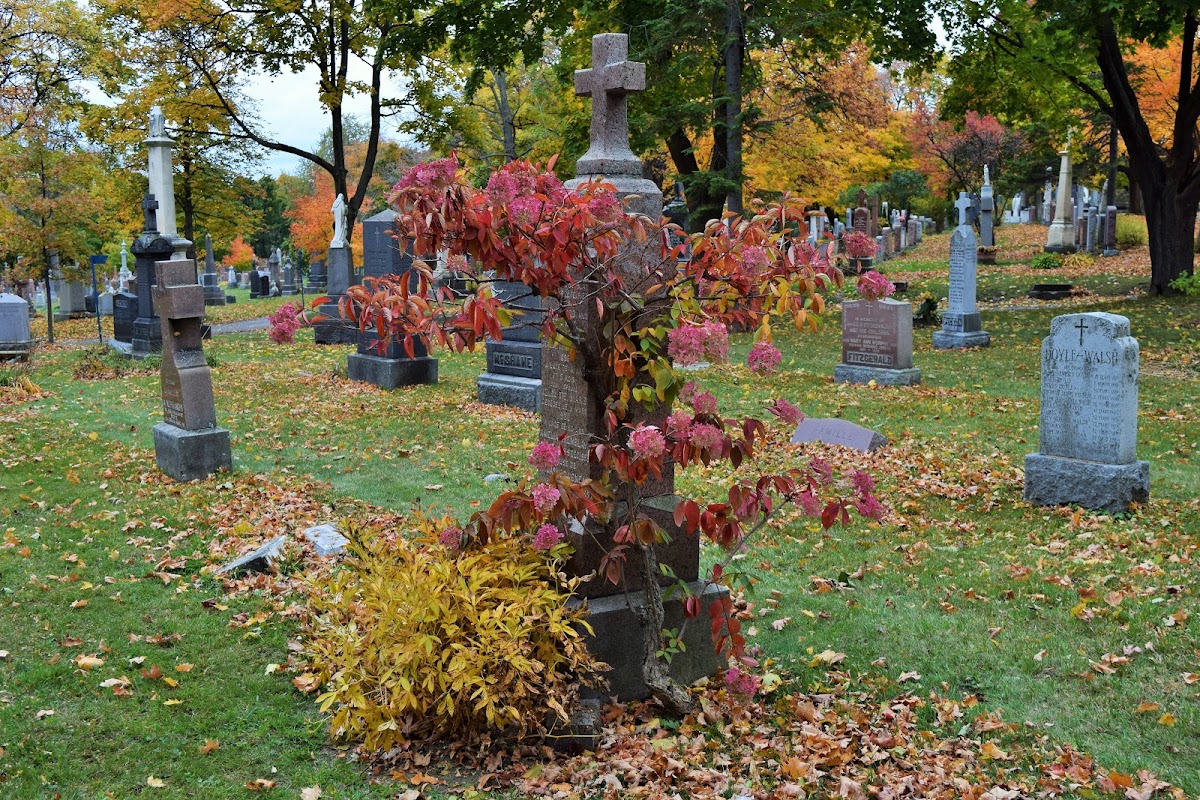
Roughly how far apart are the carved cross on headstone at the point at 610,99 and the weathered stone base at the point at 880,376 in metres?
9.89

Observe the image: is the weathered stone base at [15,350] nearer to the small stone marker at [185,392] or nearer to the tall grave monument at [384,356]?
the tall grave monument at [384,356]

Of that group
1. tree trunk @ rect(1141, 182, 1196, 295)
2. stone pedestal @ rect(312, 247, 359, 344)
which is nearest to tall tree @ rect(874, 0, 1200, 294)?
tree trunk @ rect(1141, 182, 1196, 295)

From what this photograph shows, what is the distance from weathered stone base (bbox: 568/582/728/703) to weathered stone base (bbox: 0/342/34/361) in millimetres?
18727

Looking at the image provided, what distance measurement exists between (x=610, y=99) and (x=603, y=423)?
1726 millimetres

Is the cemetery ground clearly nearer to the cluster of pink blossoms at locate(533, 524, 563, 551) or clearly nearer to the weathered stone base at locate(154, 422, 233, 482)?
the weathered stone base at locate(154, 422, 233, 482)

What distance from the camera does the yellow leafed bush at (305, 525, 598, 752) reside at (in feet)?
14.7

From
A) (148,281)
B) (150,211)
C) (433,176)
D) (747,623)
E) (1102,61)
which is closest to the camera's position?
(433,176)

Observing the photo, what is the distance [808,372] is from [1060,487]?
7.64 meters

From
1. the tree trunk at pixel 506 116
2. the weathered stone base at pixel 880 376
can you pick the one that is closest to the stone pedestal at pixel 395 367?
the weathered stone base at pixel 880 376

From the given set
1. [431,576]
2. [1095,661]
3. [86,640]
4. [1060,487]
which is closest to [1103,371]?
[1060,487]

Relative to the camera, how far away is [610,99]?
5.23 meters

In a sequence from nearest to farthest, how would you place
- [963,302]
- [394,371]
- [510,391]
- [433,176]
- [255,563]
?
1. [433,176]
2. [255,563]
3. [510,391]
4. [394,371]
5. [963,302]

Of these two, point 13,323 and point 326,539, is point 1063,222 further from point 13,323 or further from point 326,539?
point 326,539

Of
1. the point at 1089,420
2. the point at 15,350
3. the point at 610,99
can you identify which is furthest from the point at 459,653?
the point at 15,350
